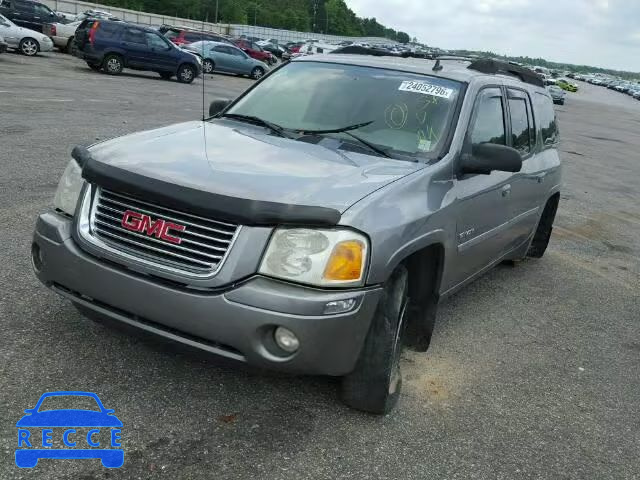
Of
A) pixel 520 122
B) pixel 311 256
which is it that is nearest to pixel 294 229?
pixel 311 256

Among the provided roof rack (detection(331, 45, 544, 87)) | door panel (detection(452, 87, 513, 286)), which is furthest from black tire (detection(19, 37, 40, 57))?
door panel (detection(452, 87, 513, 286))

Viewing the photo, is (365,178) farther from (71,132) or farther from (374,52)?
(71,132)

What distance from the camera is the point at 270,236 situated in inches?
114

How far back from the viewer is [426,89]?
14.3ft

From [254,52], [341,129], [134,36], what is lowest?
A: [254,52]

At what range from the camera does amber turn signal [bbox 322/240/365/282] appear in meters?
2.91

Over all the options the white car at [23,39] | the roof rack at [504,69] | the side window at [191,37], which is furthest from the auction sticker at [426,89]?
the side window at [191,37]

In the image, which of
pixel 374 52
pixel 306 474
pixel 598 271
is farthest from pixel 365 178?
pixel 598 271

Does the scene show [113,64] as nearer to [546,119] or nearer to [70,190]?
[546,119]

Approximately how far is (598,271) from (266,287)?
5.01 metres

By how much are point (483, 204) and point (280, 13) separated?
12795 centimetres

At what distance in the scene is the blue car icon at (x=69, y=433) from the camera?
274cm

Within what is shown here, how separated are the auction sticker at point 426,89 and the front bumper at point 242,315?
179 centimetres

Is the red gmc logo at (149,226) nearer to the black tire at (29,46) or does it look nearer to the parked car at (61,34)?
the black tire at (29,46)
